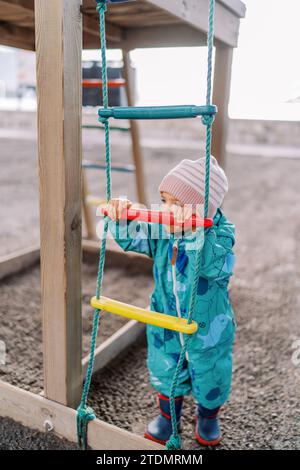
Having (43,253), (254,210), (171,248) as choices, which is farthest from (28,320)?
(254,210)

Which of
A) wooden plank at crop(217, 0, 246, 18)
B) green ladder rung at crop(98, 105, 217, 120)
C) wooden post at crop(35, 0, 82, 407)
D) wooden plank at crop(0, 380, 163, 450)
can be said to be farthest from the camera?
wooden plank at crop(217, 0, 246, 18)

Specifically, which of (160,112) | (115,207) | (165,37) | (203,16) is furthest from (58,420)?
(165,37)

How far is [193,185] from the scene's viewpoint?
120 centimetres

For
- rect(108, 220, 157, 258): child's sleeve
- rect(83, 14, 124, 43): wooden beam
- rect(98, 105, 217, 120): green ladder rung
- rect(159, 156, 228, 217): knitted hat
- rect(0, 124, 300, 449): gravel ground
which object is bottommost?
rect(0, 124, 300, 449): gravel ground

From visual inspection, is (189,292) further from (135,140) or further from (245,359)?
(135,140)

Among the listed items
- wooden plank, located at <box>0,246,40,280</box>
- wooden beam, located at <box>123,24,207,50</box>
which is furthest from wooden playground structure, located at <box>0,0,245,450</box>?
wooden plank, located at <box>0,246,40,280</box>

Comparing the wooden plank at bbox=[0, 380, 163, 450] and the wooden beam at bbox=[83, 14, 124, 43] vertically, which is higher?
the wooden beam at bbox=[83, 14, 124, 43]

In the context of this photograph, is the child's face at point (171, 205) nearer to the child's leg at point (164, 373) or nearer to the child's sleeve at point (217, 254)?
the child's sleeve at point (217, 254)

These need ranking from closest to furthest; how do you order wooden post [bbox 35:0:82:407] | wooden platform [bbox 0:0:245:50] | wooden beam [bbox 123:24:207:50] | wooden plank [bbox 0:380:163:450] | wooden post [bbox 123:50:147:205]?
wooden post [bbox 35:0:82:407] → wooden plank [bbox 0:380:163:450] → wooden platform [bbox 0:0:245:50] → wooden beam [bbox 123:24:207:50] → wooden post [bbox 123:50:147:205]

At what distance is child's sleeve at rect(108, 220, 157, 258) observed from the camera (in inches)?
51.9

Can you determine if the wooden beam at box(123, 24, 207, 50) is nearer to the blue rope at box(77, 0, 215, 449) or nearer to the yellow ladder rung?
the blue rope at box(77, 0, 215, 449)

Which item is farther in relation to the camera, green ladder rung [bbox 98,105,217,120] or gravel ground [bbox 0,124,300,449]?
gravel ground [bbox 0,124,300,449]

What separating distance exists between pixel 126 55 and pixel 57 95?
157cm

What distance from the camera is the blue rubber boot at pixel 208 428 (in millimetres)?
1410
